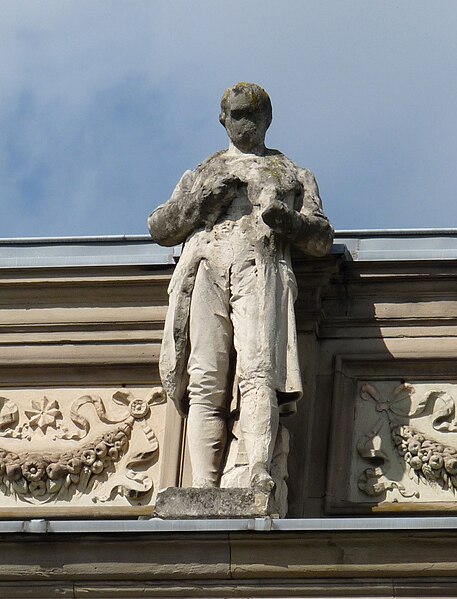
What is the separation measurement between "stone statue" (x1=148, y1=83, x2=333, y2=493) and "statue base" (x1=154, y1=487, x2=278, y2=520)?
11cm

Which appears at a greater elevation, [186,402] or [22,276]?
[22,276]

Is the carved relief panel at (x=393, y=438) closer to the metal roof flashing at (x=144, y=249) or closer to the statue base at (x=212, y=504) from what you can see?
the metal roof flashing at (x=144, y=249)

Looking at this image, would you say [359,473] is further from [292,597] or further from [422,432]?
[292,597]

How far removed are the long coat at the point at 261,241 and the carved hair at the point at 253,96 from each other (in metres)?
0.23

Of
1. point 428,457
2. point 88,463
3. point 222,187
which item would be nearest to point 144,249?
point 222,187

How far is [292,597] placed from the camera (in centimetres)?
1144

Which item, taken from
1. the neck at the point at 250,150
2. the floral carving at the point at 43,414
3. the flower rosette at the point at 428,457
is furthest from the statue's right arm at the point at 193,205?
the flower rosette at the point at 428,457

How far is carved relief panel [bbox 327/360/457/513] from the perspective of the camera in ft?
41.1

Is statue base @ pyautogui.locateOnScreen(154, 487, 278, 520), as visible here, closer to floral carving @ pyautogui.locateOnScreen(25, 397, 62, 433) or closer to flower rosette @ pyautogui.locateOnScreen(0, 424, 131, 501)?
flower rosette @ pyautogui.locateOnScreen(0, 424, 131, 501)

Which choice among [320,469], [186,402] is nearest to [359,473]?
[320,469]

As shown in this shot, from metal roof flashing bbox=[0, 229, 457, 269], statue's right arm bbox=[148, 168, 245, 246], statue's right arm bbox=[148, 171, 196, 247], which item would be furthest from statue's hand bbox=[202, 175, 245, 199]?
→ metal roof flashing bbox=[0, 229, 457, 269]

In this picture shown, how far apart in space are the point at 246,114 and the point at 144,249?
3.87 feet

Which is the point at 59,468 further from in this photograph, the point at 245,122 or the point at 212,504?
the point at 245,122

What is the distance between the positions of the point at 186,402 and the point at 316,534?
1.30m
